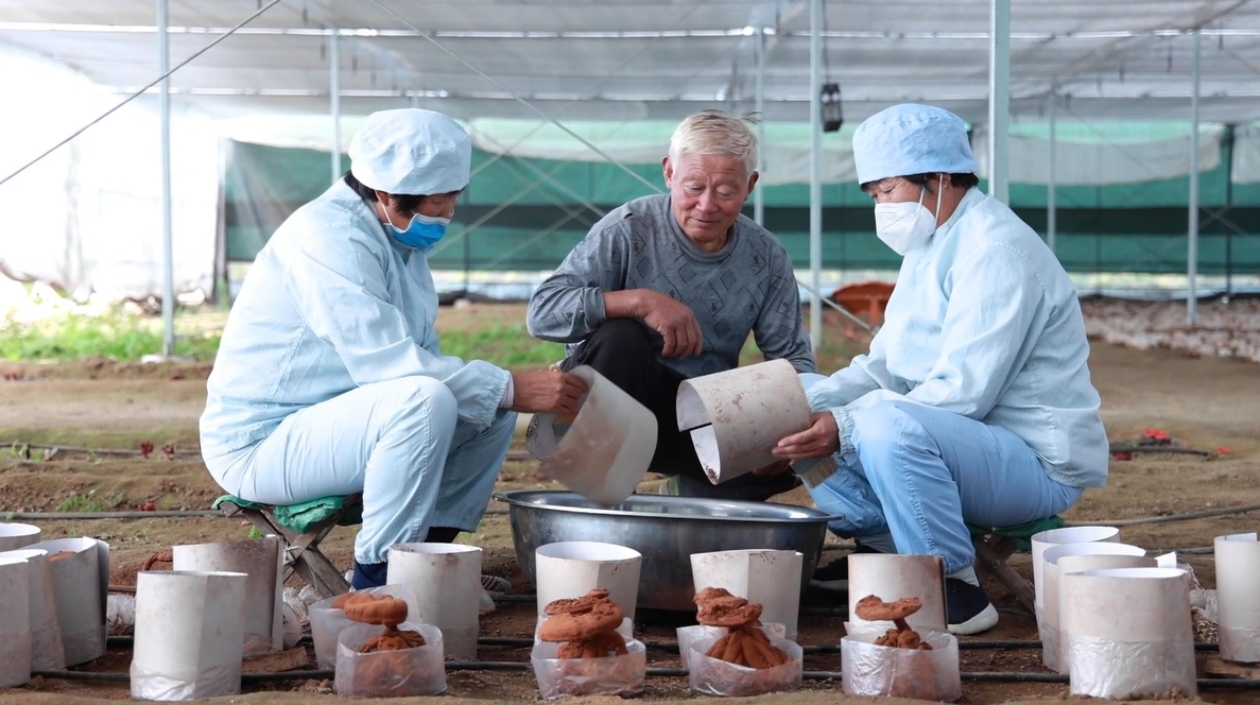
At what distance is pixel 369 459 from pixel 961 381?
4.10ft

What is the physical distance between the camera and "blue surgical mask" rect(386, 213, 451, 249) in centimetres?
303

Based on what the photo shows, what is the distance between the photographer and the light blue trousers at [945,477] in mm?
2775

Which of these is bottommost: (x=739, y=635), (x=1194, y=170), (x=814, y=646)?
(x=814, y=646)

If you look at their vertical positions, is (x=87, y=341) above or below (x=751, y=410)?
above

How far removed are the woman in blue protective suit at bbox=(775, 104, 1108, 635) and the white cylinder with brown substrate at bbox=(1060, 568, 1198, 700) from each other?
0.52 m

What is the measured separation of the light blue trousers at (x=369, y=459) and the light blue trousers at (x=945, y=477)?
2.97ft

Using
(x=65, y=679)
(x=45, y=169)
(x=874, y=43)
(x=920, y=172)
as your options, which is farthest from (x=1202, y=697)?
(x=45, y=169)

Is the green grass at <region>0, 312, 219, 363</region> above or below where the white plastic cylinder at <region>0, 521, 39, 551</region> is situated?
above

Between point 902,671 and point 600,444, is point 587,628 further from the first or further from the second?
point 600,444

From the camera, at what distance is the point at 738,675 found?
2.32 meters

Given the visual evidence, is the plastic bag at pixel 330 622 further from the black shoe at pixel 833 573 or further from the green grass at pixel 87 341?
the green grass at pixel 87 341

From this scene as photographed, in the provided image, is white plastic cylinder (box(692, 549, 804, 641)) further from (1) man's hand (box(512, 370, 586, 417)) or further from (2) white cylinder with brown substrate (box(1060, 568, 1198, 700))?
(2) white cylinder with brown substrate (box(1060, 568, 1198, 700))

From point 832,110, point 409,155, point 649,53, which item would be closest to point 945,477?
point 409,155

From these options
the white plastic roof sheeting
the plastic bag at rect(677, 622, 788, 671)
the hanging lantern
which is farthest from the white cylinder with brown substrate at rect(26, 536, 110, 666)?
the hanging lantern
